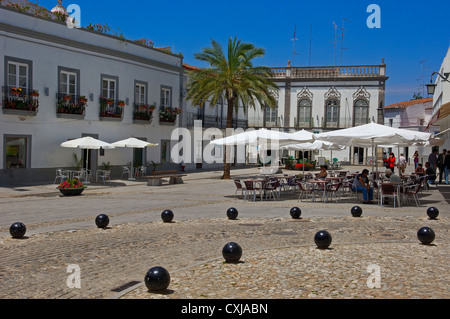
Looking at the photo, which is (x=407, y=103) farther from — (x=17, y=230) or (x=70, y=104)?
(x=17, y=230)

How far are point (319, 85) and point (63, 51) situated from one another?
101 feet

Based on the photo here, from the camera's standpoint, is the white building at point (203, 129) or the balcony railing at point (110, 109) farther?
the white building at point (203, 129)

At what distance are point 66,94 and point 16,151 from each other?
3.89 metres

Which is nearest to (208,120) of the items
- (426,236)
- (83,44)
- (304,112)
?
(83,44)

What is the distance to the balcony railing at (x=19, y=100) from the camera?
2059 centimetres

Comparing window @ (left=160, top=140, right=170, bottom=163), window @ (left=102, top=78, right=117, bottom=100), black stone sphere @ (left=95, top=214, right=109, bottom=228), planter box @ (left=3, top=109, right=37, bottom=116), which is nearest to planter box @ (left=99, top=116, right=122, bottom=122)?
window @ (left=102, top=78, right=117, bottom=100)

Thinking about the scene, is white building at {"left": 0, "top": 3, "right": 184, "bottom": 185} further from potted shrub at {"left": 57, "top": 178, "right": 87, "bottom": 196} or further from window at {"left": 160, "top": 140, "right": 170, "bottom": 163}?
potted shrub at {"left": 57, "top": 178, "right": 87, "bottom": 196}

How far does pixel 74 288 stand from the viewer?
607 centimetres

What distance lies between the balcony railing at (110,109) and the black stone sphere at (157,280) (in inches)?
833

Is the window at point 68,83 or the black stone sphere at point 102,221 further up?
the window at point 68,83

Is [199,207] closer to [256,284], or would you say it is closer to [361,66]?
[256,284]

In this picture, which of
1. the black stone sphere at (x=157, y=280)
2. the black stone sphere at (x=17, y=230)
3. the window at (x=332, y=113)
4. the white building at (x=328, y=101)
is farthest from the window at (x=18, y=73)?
the window at (x=332, y=113)

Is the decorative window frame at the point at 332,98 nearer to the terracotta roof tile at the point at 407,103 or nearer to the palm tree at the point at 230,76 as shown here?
the terracotta roof tile at the point at 407,103
